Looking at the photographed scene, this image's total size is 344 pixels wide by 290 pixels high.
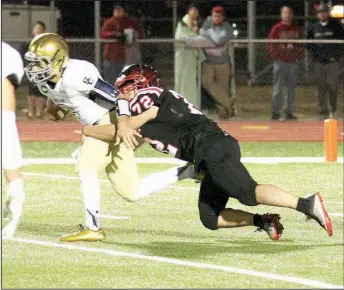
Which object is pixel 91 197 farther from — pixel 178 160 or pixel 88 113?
pixel 178 160

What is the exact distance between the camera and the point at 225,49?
21.0 m

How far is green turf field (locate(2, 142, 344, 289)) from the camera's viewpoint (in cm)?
797

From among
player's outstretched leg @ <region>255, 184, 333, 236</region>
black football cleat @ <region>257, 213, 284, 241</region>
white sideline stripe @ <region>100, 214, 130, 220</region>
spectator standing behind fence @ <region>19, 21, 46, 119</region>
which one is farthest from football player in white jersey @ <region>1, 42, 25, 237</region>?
spectator standing behind fence @ <region>19, 21, 46, 119</region>

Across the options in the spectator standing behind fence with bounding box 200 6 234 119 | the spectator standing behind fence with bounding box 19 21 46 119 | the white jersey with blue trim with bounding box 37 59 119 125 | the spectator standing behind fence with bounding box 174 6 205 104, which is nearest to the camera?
the white jersey with blue trim with bounding box 37 59 119 125

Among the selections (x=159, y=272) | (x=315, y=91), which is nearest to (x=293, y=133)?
(x=315, y=91)

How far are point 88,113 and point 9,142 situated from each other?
1.97 m

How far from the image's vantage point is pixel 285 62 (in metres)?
21.3

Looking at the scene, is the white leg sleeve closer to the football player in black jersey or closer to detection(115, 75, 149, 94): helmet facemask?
the football player in black jersey

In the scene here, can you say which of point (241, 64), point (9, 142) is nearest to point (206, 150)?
point (9, 142)

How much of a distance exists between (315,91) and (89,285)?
597 inches

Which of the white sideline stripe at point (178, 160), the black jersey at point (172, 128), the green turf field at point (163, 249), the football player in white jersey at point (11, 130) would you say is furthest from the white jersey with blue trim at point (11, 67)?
the white sideline stripe at point (178, 160)

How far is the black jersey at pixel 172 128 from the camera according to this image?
8961mm

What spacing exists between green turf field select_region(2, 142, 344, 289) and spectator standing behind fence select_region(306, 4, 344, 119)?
7.45 metres

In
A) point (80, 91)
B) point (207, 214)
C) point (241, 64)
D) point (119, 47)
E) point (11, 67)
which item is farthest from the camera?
point (241, 64)
